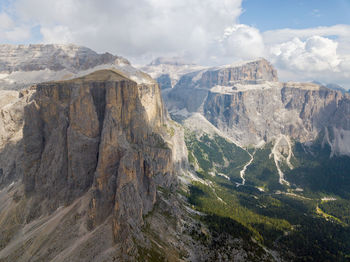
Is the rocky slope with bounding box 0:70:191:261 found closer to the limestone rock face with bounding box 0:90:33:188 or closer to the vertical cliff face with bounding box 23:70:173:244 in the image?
the vertical cliff face with bounding box 23:70:173:244

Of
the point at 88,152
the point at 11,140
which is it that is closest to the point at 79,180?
the point at 88,152

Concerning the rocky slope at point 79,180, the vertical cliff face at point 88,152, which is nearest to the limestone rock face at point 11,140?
the rocky slope at point 79,180

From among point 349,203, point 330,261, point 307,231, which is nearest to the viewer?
point 330,261

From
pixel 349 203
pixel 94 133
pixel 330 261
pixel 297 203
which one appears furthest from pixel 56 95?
pixel 349 203

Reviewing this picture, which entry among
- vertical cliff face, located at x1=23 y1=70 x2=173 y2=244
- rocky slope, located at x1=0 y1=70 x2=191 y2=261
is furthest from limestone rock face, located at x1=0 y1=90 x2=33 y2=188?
→ vertical cliff face, located at x1=23 y1=70 x2=173 y2=244

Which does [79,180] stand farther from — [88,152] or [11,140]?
[11,140]

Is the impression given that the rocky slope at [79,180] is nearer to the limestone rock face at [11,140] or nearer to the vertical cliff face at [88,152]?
the vertical cliff face at [88,152]

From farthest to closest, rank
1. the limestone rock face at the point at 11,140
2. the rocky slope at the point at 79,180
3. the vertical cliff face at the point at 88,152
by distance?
the limestone rock face at the point at 11,140, the vertical cliff face at the point at 88,152, the rocky slope at the point at 79,180

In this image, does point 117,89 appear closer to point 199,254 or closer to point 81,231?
point 81,231

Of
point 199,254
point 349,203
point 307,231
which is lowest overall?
point 349,203
